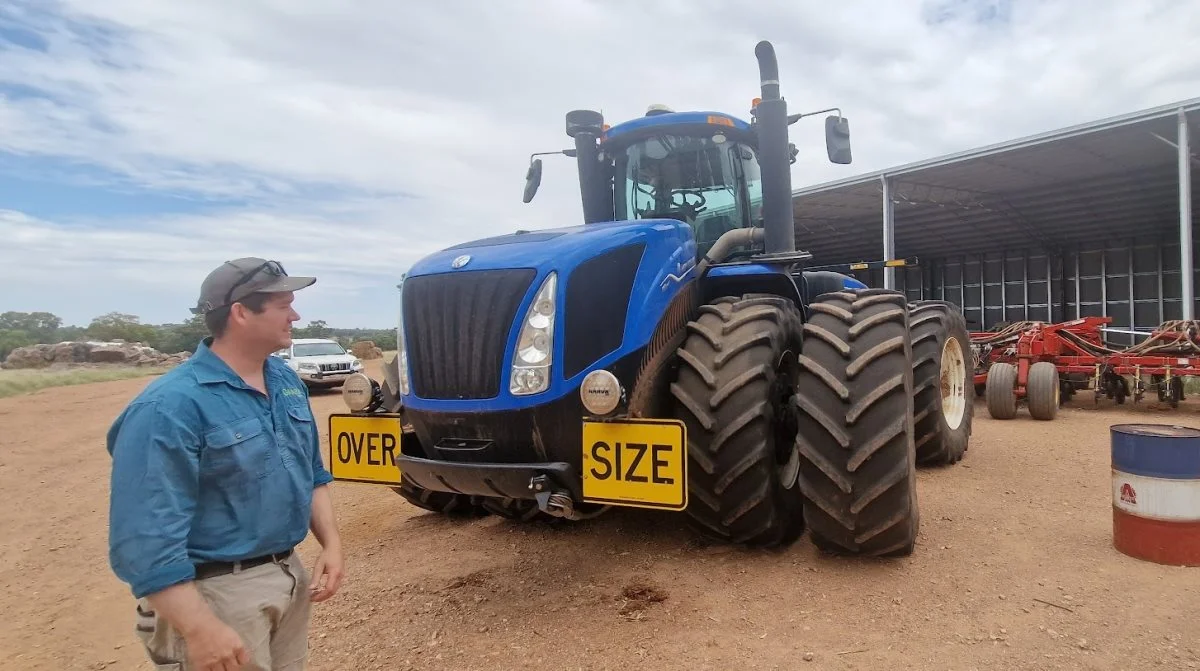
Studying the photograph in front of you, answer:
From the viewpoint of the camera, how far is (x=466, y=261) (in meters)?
3.41

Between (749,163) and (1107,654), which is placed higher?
(749,163)

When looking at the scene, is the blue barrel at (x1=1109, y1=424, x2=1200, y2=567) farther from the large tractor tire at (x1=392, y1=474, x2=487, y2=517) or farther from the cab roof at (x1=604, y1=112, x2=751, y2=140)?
the large tractor tire at (x1=392, y1=474, x2=487, y2=517)

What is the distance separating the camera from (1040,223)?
64.8ft

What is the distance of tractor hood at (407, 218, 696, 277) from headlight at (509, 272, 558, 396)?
0.15m

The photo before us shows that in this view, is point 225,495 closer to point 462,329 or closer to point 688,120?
point 462,329

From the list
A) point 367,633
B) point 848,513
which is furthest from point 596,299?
point 367,633

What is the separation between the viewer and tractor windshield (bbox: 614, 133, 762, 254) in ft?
16.1

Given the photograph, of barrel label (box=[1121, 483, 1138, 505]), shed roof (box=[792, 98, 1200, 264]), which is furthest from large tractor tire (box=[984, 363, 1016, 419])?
shed roof (box=[792, 98, 1200, 264])

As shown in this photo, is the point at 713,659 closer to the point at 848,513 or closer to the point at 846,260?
the point at 848,513

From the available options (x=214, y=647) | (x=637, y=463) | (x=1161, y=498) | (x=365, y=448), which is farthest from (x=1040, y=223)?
(x=214, y=647)

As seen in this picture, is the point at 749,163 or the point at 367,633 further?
the point at 749,163

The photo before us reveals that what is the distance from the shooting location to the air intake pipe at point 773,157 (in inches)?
176

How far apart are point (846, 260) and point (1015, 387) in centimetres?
1695

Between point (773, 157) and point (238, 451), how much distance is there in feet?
11.9
